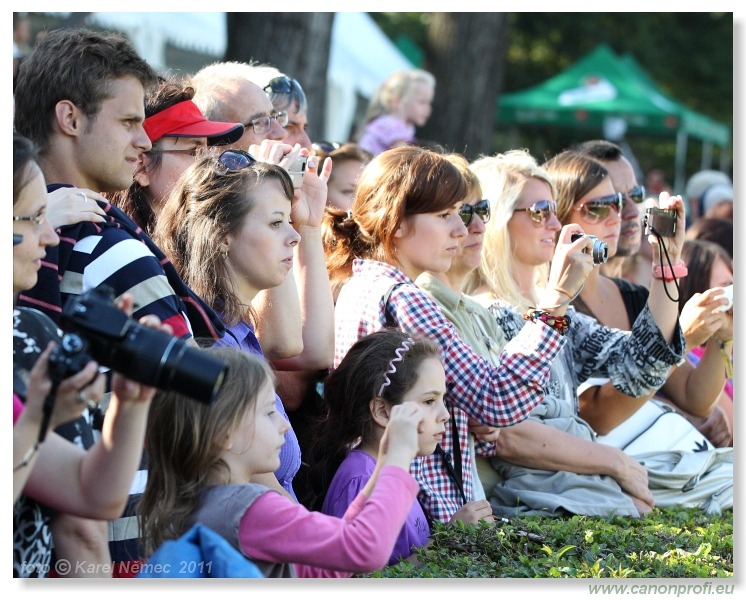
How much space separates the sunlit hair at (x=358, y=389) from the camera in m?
3.29

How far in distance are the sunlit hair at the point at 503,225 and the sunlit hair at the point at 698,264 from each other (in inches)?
52.6

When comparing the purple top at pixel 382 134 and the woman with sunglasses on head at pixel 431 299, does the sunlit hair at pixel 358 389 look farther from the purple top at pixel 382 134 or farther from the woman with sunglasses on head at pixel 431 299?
the purple top at pixel 382 134

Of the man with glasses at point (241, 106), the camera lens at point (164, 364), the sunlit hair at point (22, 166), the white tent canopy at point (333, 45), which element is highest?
the white tent canopy at point (333, 45)

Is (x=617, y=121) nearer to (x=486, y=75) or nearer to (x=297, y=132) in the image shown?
(x=486, y=75)

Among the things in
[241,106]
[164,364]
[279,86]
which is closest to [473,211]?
[241,106]

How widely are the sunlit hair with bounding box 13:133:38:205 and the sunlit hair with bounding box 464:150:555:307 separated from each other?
2.45 metres

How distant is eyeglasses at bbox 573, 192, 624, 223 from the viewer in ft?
16.1

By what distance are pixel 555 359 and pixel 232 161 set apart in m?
1.70

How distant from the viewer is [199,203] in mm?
3244

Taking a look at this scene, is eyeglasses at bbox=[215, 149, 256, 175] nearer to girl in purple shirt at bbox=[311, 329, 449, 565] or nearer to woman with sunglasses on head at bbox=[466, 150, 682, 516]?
girl in purple shirt at bbox=[311, 329, 449, 565]

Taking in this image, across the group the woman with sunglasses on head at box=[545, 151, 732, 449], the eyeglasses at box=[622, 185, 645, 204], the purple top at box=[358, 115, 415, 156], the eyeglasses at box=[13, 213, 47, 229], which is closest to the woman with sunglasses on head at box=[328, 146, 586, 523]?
the woman with sunglasses on head at box=[545, 151, 732, 449]

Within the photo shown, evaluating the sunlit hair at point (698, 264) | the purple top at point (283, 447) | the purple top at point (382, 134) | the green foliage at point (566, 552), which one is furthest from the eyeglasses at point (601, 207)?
the purple top at point (382, 134)

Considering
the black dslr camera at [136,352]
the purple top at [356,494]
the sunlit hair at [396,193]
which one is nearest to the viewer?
the black dslr camera at [136,352]

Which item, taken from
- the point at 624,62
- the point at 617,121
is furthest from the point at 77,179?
the point at 624,62
